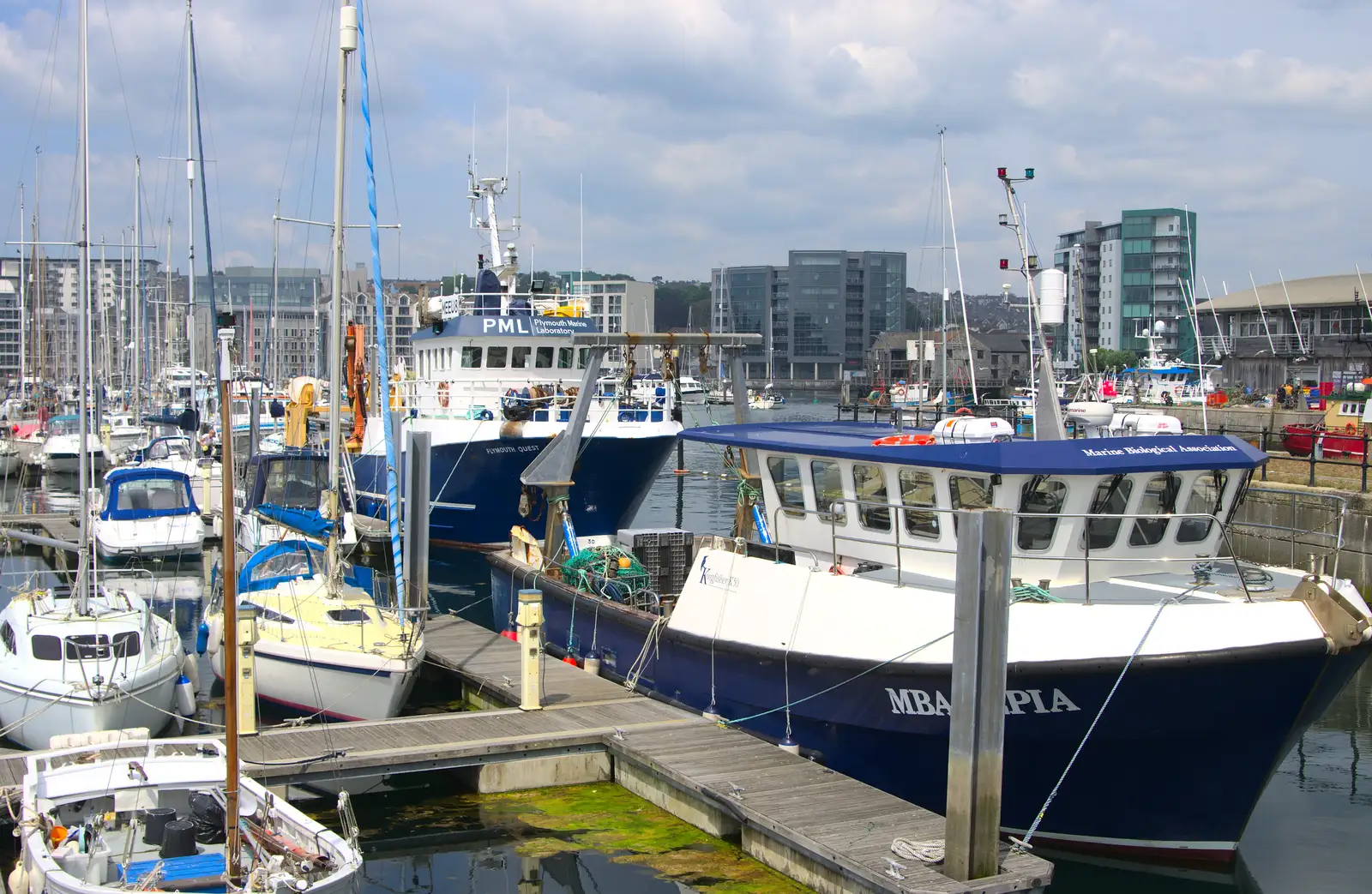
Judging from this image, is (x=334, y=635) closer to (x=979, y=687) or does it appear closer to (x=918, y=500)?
(x=918, y=500)

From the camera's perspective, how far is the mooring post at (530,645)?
47.0 feet

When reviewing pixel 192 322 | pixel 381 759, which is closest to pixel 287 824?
pixel 381 759

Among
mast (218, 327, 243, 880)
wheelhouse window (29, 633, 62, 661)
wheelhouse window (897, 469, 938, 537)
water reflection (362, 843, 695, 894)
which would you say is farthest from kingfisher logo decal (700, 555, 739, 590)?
wheelhouse window (29, 633, 62, 661)

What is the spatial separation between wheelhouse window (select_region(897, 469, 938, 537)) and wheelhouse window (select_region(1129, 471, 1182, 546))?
198 centimetres

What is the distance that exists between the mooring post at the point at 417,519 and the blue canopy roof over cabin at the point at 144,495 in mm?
14200

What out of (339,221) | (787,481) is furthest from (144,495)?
(787,481)

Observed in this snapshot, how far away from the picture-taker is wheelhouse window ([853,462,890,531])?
534 inches

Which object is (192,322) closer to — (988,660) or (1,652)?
(1,652)

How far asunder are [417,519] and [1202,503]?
10.7 m

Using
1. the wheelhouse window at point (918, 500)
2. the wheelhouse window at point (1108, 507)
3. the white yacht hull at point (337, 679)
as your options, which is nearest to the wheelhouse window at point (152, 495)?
the white yacht hull at point (337, 679)

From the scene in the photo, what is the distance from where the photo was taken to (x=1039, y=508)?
12.4m

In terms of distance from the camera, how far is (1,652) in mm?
15680

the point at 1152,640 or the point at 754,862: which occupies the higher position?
the point at 1152,640

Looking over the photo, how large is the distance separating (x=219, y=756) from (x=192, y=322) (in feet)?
123
